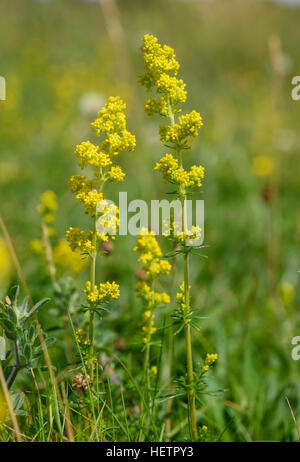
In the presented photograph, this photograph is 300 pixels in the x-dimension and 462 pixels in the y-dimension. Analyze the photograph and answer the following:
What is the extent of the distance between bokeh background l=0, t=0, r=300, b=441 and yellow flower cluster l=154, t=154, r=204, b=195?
368 mm

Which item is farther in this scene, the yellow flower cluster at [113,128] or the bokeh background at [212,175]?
the bokeh background at [212,175]

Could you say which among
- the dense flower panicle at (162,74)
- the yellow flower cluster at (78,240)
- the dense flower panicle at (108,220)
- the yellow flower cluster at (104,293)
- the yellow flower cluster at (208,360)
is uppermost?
the dense flower panicle at (162,74)

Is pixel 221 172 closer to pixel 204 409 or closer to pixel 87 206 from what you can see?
pixel 204 409

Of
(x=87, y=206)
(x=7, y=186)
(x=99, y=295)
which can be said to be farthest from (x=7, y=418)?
(x=7, y=186)

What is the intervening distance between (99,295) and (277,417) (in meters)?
1.05

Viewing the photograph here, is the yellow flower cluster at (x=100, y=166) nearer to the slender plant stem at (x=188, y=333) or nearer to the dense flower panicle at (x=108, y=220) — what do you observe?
the dense flower panicle at (x=108, y=220)

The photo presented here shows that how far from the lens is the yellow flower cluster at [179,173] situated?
1285 mm

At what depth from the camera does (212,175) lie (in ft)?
16.4

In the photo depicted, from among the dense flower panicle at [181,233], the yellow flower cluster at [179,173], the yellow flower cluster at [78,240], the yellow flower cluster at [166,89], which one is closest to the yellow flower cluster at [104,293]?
the yellow flower cluster at [78,240]

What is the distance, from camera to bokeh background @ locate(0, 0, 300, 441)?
2.28m

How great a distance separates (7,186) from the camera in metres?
4.48

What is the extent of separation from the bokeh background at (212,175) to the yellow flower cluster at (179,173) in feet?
1.21

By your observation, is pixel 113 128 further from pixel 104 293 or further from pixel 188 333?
pixel 188 333

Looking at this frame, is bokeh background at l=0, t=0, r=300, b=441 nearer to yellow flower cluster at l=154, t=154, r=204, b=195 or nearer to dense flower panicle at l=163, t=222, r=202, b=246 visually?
dense flower panicle at l=163, t=222, r=202, b=246
